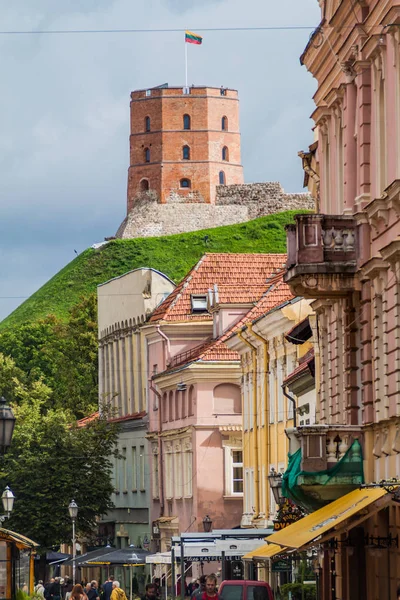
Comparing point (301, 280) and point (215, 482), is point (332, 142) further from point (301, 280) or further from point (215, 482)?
point (215, 482)

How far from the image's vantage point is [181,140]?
166 meters

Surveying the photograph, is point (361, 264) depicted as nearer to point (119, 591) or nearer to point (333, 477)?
A: point (333, 477)

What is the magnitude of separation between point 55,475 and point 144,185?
107 metres

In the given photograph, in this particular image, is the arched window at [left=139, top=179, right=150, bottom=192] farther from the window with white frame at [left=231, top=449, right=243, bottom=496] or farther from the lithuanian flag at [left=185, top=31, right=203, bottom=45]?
the window with white frame at [left=231, top=449, right=243, bottom=496]

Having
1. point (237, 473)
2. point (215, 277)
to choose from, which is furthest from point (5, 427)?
point (215, 277)

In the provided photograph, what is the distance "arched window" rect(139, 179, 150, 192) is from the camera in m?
168

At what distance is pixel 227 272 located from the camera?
66.2 meters

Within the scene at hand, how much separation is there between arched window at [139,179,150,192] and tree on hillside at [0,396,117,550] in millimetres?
103299

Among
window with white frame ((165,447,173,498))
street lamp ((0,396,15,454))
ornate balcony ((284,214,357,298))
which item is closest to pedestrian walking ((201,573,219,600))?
street lamp ((0,396,15,454))

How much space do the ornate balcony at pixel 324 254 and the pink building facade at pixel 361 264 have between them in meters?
0.01

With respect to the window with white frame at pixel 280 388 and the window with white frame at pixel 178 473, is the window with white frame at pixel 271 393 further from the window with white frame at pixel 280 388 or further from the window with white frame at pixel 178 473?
the window with white frame at pixel 178 473

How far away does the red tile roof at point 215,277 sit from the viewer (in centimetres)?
6462

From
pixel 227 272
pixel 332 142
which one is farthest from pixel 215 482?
pixel 332 142

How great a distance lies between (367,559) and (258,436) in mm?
23420
